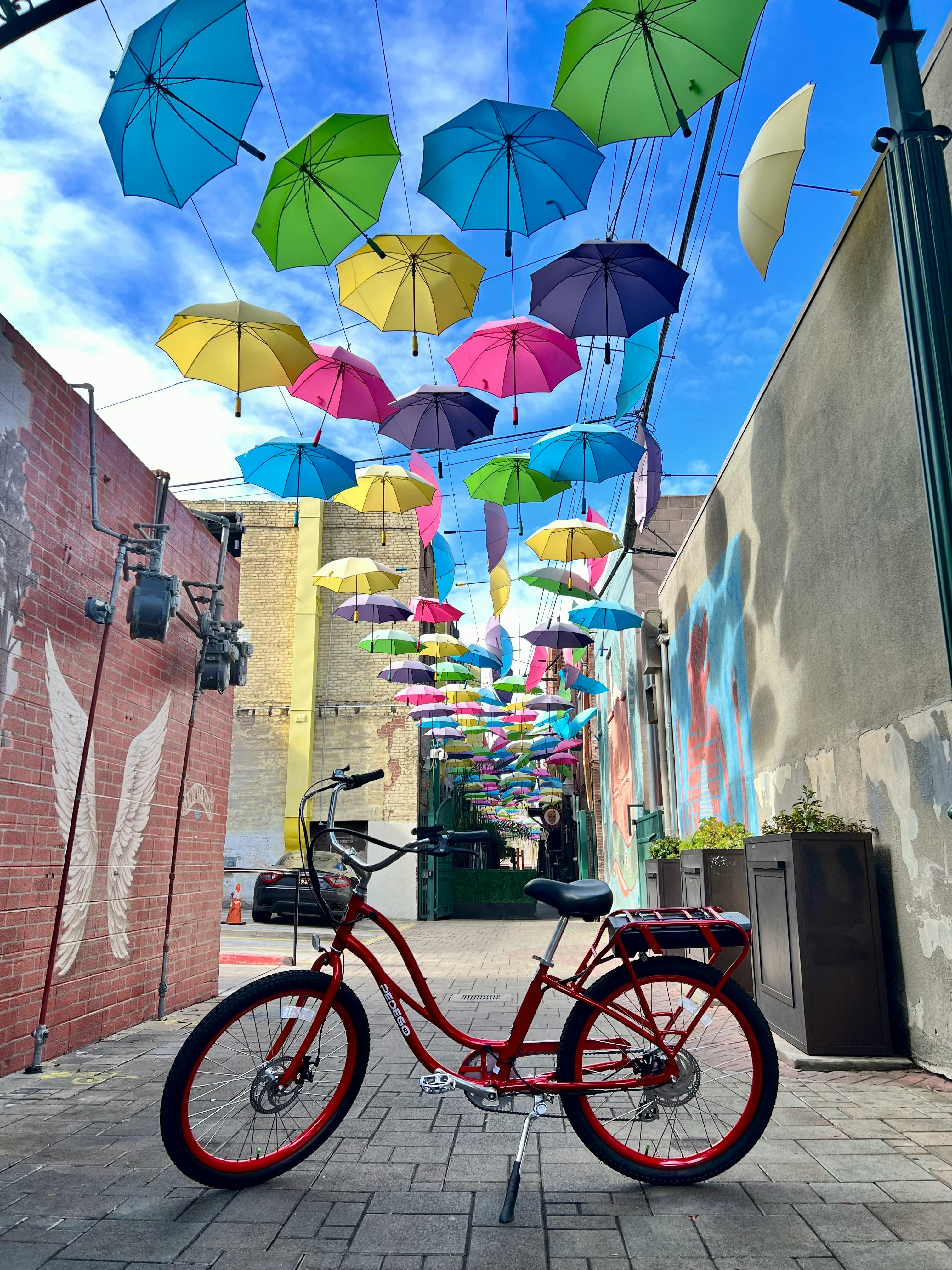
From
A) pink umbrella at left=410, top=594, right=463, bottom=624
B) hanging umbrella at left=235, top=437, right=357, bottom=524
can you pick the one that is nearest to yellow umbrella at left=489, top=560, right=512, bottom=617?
pink umbrella at left=410, top=594, right=463, bottom=624

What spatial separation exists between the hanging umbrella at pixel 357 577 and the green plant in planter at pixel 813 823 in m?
7.41

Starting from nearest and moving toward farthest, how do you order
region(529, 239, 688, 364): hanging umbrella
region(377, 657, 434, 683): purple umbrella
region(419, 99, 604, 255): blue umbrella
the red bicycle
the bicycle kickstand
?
the bicycle kickstand, the red bicycle, region(419, 99, 604, 255): blue umbrella, region(529, 239, 688, 364): hanging umbrella, region(377, 657, 434, 683): purple umbrella

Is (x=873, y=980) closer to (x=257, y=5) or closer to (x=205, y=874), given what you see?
(x=205, y=874)

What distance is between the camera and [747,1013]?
2969 mm

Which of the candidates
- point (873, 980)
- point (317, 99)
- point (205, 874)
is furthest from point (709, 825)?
point (317, 99)

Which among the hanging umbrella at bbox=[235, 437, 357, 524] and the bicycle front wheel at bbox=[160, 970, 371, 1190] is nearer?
the bicycle front wheel at bbox=[160, 970, 371, 1190]

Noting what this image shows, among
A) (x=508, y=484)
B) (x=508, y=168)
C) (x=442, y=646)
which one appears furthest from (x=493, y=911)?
(x=508, y=168)

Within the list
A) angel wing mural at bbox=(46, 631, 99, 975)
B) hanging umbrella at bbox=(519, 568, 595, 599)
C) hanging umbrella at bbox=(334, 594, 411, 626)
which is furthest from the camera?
hanging umbrella at bbox=(334, 594, 411, 626)

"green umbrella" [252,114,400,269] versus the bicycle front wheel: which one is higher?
"green umbrella" [252,114,400,269]

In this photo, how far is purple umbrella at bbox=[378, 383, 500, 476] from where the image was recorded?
8.08 m

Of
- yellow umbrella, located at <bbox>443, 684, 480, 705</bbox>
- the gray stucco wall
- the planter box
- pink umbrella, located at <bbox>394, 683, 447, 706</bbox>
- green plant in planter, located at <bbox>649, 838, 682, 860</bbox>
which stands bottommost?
the planter box

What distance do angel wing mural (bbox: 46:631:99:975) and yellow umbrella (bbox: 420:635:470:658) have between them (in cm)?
912

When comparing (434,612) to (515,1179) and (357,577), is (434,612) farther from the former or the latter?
(515,1179)

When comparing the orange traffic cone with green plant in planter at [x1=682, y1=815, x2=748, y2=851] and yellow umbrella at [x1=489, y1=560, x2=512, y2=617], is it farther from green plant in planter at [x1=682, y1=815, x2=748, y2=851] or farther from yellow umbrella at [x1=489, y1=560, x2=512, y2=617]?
green plant in planter at [x1=682, y1=815, x2=748, y2=851]
